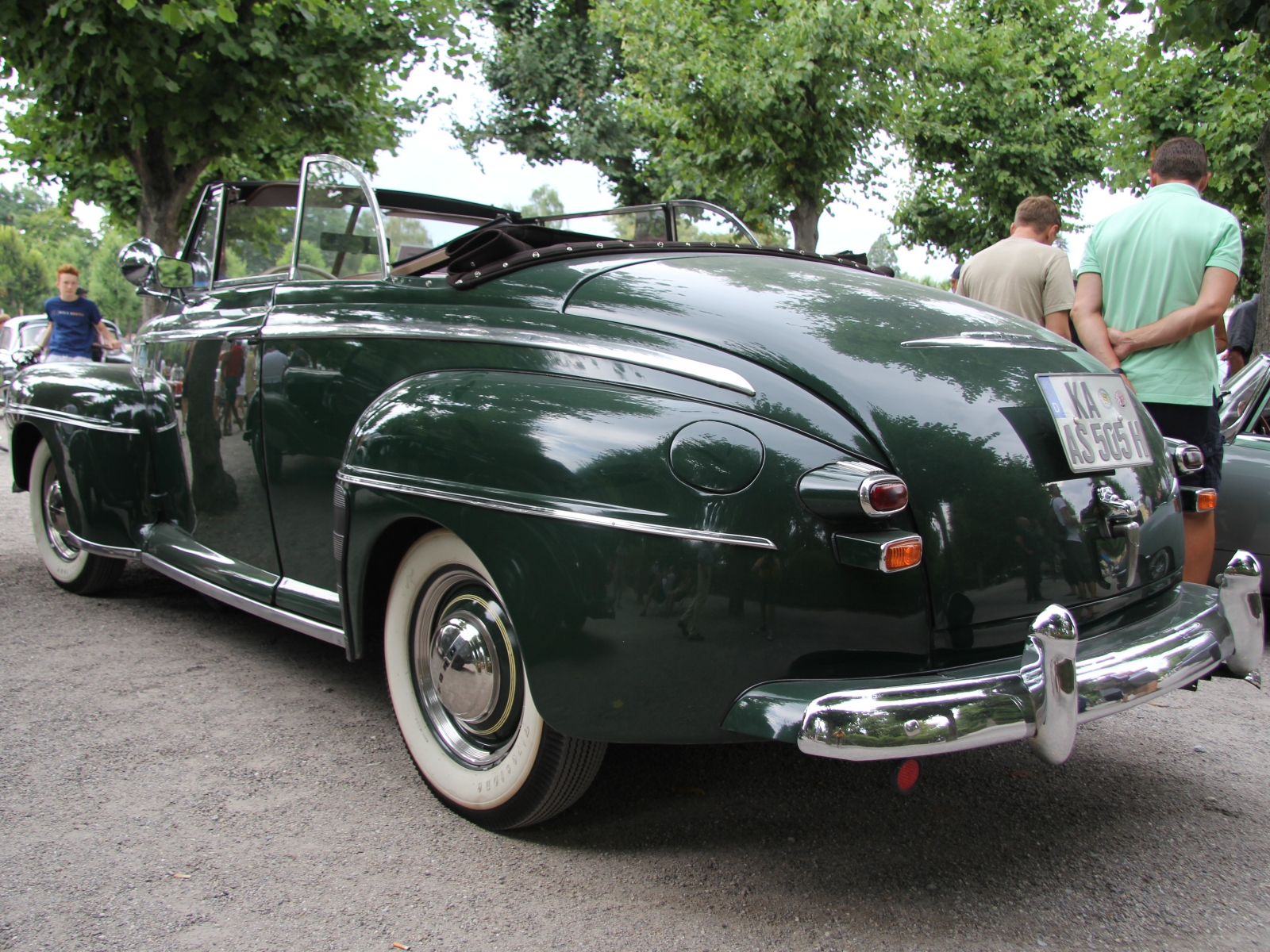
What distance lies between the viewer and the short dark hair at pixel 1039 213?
198 inches

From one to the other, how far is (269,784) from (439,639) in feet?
2.26

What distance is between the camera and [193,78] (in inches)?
411

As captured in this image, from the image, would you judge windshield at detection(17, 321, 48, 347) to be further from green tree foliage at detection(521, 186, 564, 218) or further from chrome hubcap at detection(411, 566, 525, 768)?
chrome hubcap at detection(411, 566, 525, 768)

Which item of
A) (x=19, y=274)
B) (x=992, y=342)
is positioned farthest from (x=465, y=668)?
(x=19, y=274)

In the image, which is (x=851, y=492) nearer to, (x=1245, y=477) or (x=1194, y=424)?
(x=1194, y=424)

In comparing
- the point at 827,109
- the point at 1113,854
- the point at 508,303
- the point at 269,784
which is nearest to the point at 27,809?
the point at 269,784

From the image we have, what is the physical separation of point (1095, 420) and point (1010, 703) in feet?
2.66

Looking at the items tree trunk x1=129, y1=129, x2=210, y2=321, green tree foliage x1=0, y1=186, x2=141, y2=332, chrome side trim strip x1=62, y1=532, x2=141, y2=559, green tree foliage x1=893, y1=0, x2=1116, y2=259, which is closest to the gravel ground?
chrome side trim strip x1=62, y1=532, x2=141, y2=559

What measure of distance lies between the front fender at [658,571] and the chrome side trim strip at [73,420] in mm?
2546

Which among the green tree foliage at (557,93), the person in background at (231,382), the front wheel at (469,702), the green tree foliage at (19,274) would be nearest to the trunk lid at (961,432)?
the front wheel at (469,702)

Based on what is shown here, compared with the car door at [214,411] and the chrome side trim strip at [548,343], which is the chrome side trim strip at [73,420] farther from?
the chrome side trim strip at [548,343]

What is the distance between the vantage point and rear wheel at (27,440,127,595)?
4.61 meters

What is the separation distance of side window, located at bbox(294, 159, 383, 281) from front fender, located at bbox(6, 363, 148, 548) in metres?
1.21

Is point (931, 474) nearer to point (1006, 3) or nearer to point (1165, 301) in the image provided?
point (1165, 301)
